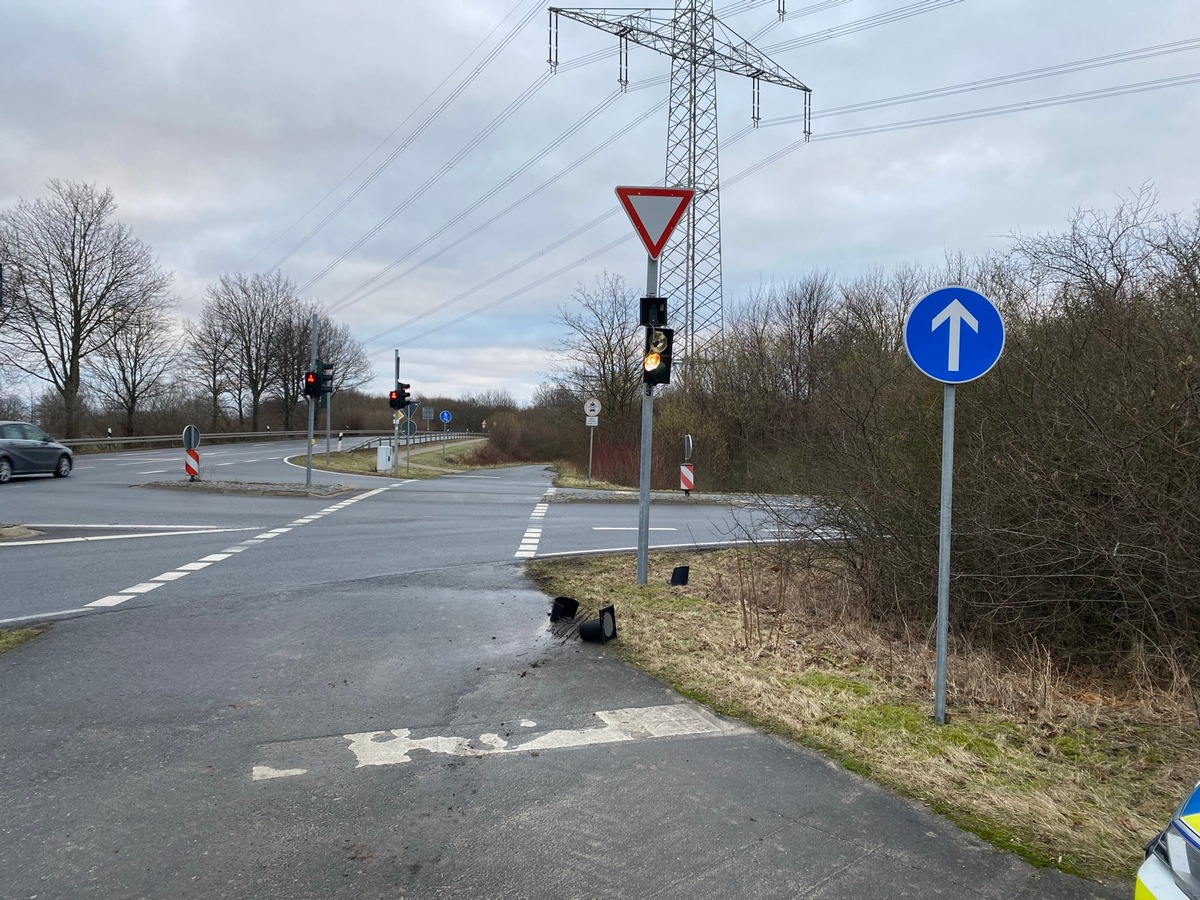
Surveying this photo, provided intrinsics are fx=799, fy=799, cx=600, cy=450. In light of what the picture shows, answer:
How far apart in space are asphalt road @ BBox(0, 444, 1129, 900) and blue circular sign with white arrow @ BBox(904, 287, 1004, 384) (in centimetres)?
238

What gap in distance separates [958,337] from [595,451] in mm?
31447

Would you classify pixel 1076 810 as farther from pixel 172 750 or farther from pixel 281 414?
pixel 281 414

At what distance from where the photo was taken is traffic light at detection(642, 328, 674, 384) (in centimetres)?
Result: 851

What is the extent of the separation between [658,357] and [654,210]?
151cm

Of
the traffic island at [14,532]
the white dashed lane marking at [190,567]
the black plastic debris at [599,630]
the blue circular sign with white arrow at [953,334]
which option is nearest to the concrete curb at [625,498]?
the white dashed lane marking at [190,567]

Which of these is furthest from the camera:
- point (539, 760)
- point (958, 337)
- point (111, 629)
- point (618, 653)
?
point (111, 629)

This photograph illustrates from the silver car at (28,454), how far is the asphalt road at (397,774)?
17.0 m

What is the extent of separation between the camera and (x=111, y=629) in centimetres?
701

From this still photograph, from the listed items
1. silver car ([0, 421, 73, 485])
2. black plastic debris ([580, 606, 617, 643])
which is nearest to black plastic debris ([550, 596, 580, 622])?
black plastic debris ([580, 606, 617, 643])

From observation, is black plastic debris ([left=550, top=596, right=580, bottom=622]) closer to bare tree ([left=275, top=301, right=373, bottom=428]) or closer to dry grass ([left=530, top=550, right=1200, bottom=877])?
dry grass ([left=530, top=550, right=1200, bottom=877])

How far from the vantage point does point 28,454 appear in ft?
75.2

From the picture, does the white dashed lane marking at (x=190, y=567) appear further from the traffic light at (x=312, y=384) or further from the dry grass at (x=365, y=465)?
the dry grass at (x=365, y=465)

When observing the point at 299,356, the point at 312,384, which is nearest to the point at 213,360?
the point at 299,356

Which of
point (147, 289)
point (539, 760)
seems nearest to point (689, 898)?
point (539, 760)
